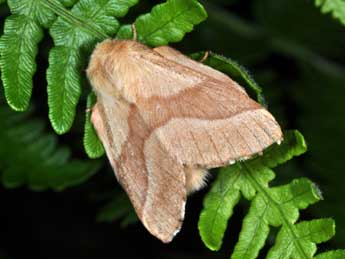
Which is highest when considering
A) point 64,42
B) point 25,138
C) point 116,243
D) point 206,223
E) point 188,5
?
point 188,5

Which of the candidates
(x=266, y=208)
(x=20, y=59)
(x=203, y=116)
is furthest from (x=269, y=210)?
(x=20, y=59)

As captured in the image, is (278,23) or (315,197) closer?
(315,197)

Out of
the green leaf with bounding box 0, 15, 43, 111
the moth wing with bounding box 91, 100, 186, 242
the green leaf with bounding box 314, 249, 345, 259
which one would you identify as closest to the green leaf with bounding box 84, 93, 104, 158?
the moth wing with bounding box 91, 100, 186, 242

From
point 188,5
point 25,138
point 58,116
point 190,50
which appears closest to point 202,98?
point 188,5

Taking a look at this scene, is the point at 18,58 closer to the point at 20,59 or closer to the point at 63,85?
the point at 20,59

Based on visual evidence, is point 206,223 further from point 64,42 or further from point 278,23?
point 278,23

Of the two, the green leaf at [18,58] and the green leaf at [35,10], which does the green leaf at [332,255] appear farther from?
the green leaf at [35,10]

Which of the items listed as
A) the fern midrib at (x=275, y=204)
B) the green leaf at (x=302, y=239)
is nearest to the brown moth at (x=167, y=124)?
the fern midrib at (x=275, y=204)
